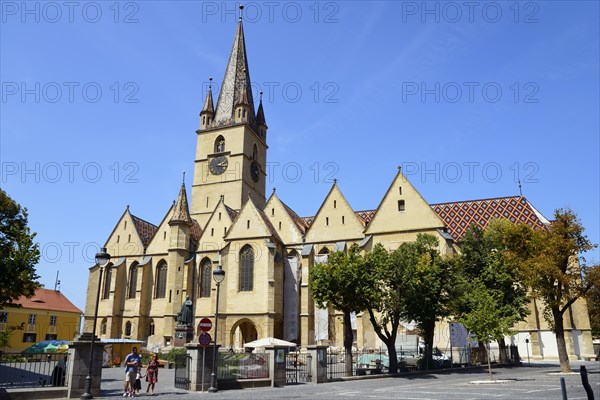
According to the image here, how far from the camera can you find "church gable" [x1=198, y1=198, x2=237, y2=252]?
46.5 m

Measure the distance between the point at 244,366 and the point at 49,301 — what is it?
179 ft

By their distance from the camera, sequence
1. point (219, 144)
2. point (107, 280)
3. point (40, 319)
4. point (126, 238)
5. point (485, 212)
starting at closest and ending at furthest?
point (485, 212) → point (107, 280) → point (126, 238) → point (219, 144) → point (40, 319)

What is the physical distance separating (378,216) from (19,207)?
26990mm

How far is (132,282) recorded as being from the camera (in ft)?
161

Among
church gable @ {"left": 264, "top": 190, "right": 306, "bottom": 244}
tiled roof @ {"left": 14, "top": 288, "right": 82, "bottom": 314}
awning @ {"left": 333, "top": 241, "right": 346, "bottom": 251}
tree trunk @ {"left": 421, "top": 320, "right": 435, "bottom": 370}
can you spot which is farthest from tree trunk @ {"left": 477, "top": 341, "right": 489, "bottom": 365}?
tiled roof @ {"left": 14, "top": 288, "right": 82, "bottom": 314}

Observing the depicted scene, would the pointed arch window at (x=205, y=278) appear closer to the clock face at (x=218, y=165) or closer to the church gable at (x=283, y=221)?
the church gable at (x=283, y=221)

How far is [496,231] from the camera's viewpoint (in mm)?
33875

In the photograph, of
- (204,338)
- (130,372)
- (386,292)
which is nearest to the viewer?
(130,372)

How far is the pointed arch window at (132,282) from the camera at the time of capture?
48.7 m

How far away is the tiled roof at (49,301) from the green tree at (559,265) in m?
58.2

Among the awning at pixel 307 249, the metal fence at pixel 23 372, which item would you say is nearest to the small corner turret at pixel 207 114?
the awning at pixel 307 249

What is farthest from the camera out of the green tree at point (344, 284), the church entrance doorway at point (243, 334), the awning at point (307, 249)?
the church entrance doorway at point (243, 334)

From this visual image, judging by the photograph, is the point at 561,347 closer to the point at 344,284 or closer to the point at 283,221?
the point at 344,284

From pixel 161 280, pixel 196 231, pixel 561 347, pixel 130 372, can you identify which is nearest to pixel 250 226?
pixel 196 231
